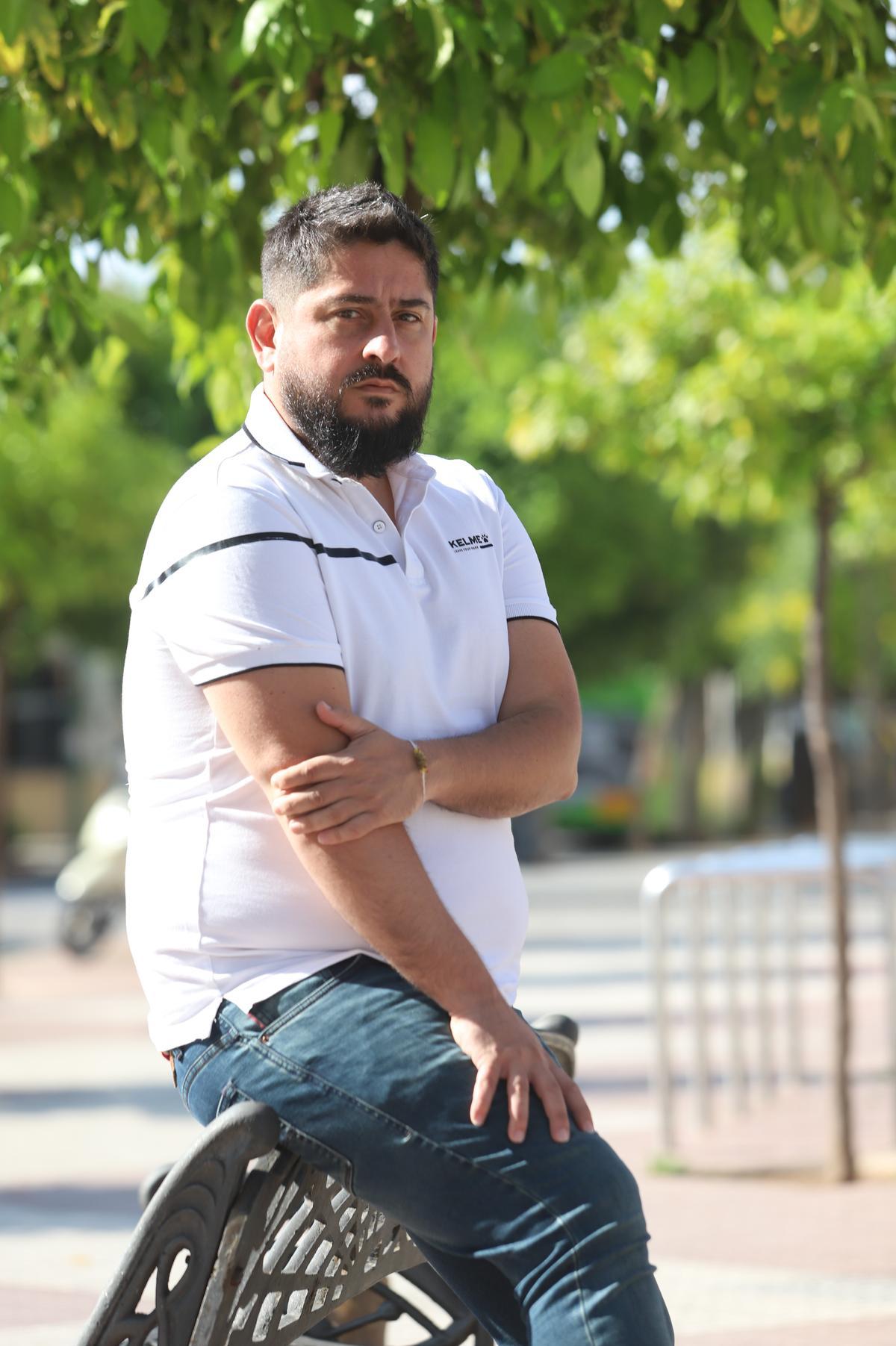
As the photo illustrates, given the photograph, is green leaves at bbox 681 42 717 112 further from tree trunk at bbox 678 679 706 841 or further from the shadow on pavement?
tree trunk at bbox 678 679 706 841

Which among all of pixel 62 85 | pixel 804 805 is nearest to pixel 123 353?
pixel 62 85

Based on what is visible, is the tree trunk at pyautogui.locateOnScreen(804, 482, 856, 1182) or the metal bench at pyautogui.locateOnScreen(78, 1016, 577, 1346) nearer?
the metal bench at pyautogui.locateOnScreen(78, 1016, 577, 1346)

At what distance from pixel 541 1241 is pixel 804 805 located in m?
39.3

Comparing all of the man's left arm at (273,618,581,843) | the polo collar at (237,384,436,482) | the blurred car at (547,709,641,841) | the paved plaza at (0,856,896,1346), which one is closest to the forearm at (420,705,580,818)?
the man's left arm at (273,618,581,843)

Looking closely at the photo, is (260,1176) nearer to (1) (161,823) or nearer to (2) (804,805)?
(1) (161,823)

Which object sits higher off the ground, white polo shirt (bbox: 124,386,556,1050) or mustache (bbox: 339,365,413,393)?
mustache (bbox: 339,365,413,393)

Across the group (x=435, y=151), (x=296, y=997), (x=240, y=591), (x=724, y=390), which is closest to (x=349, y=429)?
(x=240, y=591)

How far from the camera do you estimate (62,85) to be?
3865 millimetres

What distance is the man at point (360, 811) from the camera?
8.00 ft

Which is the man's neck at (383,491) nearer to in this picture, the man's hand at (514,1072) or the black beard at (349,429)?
the black beard at (349,429)

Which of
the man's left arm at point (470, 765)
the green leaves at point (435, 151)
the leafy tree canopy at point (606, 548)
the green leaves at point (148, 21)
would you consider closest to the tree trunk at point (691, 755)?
the leafy tree canopy at point (606, 548)

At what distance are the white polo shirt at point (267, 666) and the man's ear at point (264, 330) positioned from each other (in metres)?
0.08

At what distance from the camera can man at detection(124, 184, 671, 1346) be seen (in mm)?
2439

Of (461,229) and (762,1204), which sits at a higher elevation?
(461,229)
